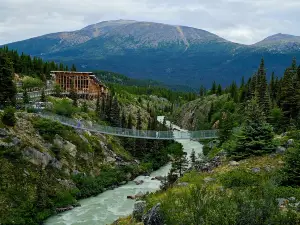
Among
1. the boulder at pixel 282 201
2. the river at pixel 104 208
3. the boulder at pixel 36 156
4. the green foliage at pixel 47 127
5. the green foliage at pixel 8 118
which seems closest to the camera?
the boulder at pixel 282 201

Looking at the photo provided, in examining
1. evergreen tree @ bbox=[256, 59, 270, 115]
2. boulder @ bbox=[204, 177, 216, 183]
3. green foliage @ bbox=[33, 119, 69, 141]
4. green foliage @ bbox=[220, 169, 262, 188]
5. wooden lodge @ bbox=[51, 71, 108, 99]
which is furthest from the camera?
wooden lodge @ bbox=[51, 71, 108, 99]

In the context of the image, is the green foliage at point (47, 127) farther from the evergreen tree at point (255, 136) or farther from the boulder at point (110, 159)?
the evergreen tree at point (255, 136)

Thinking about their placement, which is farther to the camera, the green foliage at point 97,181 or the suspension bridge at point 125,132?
the suspension bridge at point 125,132

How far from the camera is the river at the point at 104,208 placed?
32781mm

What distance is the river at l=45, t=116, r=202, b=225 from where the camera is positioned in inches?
1291

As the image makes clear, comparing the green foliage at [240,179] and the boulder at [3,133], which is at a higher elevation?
the green foliage at [240,179]

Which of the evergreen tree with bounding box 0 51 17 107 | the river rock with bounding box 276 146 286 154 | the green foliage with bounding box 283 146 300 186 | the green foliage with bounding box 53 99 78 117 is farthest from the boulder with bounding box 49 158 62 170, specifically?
the green foliage with bounding box 283 146 300 186

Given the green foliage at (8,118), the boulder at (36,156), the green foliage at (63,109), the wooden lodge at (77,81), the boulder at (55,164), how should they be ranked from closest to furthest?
the boulder at (36,156)
the green foliage at (8,118)
the boulder at (55,164)
the green foliage at (63,109)
the wooden lodge at (77,81)

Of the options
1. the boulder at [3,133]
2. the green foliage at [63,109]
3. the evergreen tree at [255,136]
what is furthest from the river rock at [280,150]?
the green foliage at [63,109]

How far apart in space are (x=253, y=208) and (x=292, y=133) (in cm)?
1741

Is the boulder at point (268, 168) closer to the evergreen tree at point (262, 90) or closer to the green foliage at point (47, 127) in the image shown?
the green foliage at point (47, 127)

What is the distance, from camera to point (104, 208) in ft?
119

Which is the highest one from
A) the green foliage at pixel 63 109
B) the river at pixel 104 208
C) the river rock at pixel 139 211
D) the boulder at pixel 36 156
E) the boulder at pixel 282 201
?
the boulder at pixel 282 201

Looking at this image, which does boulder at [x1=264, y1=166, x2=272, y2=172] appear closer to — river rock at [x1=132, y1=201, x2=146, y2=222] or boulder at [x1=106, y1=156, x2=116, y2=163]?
river rock at [x1=132, y1=201, x2=146, y2=222]
